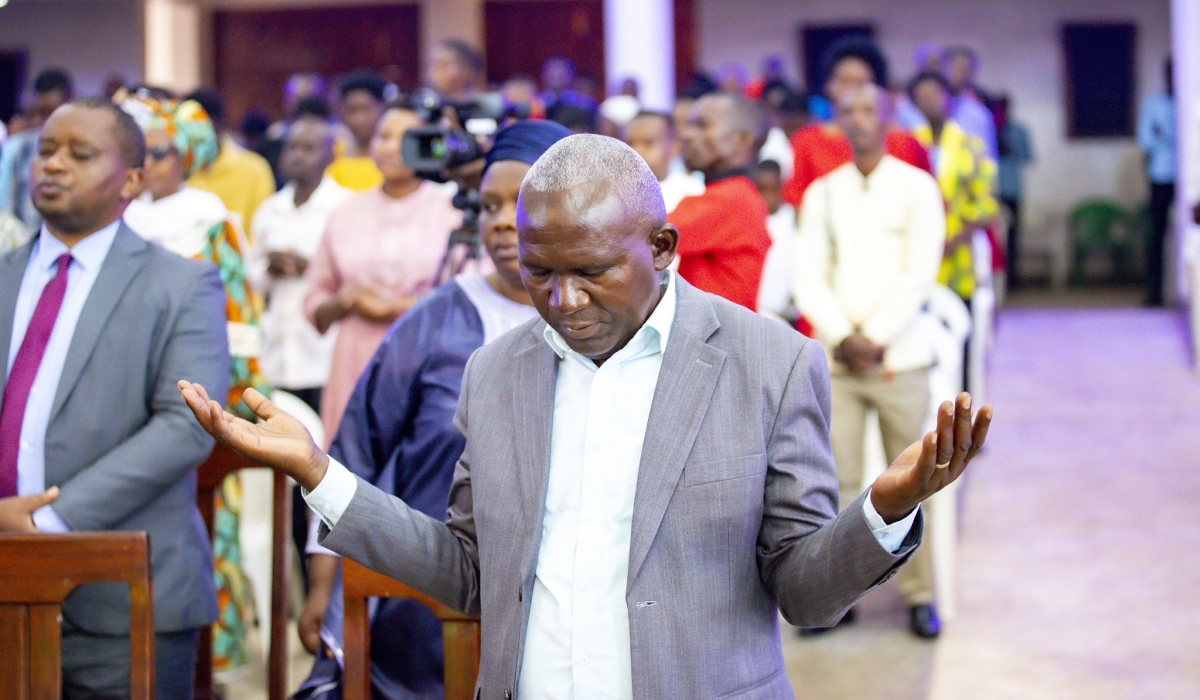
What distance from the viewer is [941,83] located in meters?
6.28

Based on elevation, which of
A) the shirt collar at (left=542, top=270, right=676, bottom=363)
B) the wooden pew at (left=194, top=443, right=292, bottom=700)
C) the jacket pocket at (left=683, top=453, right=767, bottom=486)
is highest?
the shirt collar at (left=542, top=270, right=676, bottom=363)

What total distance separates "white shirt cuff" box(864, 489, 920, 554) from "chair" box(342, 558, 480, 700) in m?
0.78

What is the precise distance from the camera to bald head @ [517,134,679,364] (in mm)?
1611

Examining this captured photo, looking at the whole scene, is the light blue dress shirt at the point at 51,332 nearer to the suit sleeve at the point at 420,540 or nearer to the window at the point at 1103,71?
the suit sleeve at the point at 420,540

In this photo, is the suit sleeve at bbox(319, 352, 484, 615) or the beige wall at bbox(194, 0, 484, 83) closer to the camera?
the suit sleeve at bbox(319, 352, 484, 615)

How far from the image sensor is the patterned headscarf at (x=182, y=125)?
12.6 feet

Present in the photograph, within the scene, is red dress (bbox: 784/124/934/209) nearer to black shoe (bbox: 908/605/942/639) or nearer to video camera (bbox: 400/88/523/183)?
black shoe (bbox: 908/605/942/639)

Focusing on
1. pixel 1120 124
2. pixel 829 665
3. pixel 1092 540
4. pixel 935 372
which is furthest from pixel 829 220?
pixel 1120 124

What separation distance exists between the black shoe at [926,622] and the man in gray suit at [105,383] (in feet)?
8.12

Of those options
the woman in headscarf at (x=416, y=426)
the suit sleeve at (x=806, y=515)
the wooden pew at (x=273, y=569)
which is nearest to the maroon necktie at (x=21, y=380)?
the wooden pew at (x=273, y=569)

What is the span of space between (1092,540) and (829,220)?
78.2 inches

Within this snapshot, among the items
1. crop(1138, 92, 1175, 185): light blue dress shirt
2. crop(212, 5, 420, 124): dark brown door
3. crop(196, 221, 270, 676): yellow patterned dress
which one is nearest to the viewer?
crop(196, 221, 270, 676): yellow patterned dress

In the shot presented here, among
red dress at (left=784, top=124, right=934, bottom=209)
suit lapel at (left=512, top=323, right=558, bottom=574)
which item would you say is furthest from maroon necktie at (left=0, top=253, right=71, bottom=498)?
red dress at (left=784, top=124, right=934, bottom=209)

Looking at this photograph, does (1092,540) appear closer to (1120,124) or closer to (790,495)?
(790,495)
